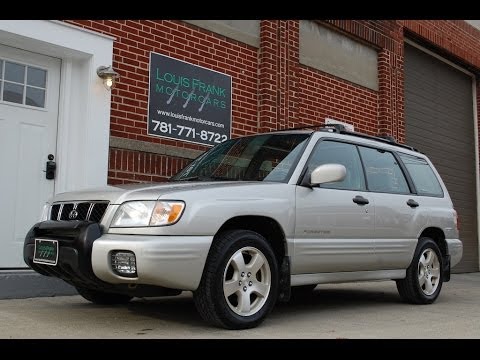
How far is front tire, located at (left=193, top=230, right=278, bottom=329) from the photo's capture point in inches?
177

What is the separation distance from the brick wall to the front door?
112 inches

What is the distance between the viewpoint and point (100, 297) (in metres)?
5.86

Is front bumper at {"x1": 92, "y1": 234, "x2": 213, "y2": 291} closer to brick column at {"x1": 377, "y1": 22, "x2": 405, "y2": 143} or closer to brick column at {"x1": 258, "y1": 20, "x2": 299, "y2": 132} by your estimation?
brick column at {"x1": 258, "y1": 20, "x2": 299, "y2": 132}

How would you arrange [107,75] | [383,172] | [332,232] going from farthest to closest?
[107,75] < [383,172] < [332,232]

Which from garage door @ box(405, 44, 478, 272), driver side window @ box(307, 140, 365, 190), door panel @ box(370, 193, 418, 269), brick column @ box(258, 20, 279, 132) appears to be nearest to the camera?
driver side window @ box(307, 140, 365, 190)

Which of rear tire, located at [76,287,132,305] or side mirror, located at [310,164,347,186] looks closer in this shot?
side mirror, located at [310,164,347,186]

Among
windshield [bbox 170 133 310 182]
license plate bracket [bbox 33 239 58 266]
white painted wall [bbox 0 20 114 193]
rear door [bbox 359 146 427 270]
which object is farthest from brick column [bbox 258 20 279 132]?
license plate bracket [bbox 33 239 58 266]

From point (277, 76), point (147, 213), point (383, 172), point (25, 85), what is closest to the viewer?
point (147, 213)

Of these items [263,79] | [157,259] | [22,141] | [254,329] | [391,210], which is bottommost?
[254,329]

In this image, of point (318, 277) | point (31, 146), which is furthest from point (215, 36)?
point (318, 277)

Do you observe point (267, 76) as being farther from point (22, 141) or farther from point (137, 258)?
point (137, 258)

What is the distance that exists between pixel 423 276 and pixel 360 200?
1609 millimetres

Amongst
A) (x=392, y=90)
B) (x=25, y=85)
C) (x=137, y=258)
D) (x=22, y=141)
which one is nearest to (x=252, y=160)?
(x=137, y=258)
